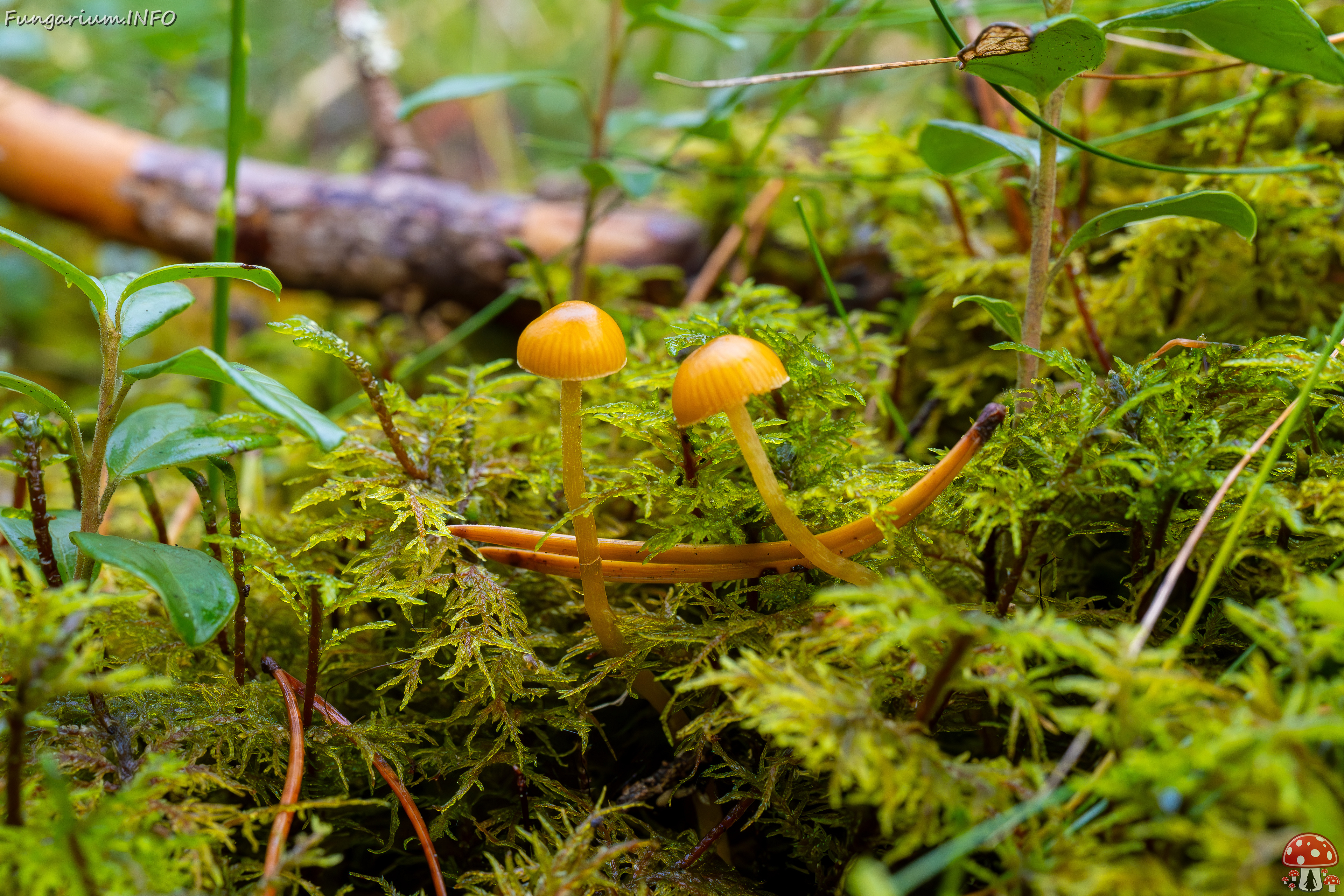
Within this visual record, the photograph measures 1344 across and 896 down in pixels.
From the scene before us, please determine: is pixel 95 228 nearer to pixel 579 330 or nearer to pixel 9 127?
pixel 9 127

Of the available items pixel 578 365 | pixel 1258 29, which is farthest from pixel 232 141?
pixel 1258 29

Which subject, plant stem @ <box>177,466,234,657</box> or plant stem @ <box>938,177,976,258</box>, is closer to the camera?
plant stem @ <box>177,466,234,657</box>

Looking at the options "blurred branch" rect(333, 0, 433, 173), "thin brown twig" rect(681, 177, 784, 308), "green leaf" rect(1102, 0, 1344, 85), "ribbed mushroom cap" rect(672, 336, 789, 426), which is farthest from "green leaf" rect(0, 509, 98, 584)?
"blurred branch" rect(333, 0, 433, 173)

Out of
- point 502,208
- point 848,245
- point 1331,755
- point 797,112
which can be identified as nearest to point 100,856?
point 1331,755

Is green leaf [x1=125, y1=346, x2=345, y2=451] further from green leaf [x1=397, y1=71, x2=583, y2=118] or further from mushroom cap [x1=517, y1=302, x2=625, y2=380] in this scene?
green leaf [x1=397, y1=71, x2=583, y2=118]

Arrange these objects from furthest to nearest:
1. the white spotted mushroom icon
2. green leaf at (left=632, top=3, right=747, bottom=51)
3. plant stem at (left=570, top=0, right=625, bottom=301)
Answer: plant stem at (left=570, top=0, right=625, bottom=301) → green leaf at (left=632, top=3, right=747, bottom=51) → the white spotted mushroom icon

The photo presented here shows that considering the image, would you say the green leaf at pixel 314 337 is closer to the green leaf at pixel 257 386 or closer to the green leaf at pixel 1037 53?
the green leaf at pixel 257 386
